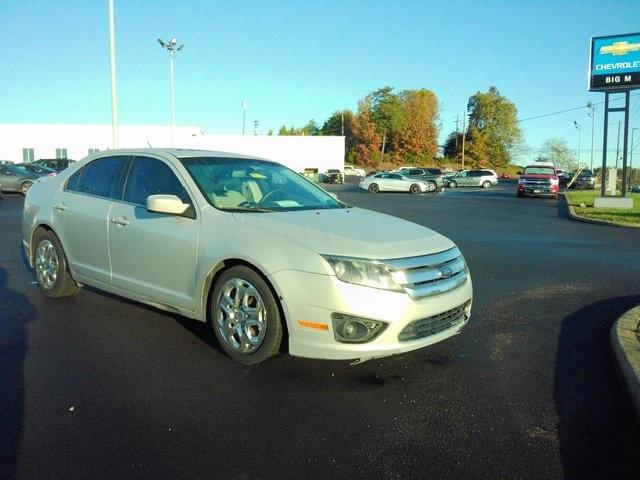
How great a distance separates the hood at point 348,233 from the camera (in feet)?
12.7

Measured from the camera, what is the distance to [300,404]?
11.9 ft

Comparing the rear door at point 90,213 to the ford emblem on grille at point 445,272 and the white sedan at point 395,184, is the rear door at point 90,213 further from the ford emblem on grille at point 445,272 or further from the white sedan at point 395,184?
the white sedan at point 395,184

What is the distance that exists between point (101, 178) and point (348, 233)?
114 inches

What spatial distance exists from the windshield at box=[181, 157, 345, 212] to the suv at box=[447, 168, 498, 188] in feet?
167

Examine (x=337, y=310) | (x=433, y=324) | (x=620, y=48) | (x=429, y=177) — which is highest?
(x=620, y=48)

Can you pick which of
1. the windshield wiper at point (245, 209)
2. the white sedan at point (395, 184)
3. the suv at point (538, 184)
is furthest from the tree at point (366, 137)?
the windshield wiper at point (245, 209)

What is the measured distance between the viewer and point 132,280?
500 cm

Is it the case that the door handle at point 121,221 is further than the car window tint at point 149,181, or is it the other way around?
the door handle at point 121,221

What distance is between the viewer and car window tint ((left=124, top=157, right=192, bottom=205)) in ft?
16.1

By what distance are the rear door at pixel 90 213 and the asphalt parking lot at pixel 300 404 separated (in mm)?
514

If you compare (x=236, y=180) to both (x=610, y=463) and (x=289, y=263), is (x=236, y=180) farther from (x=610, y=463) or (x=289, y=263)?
(x=610, y=463)

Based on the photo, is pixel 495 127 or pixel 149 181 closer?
pixel 149 181

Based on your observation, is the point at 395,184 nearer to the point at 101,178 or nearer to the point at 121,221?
the point at 101,178

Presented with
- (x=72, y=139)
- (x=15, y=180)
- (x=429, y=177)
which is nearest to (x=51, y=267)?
(x=15, y=180)
